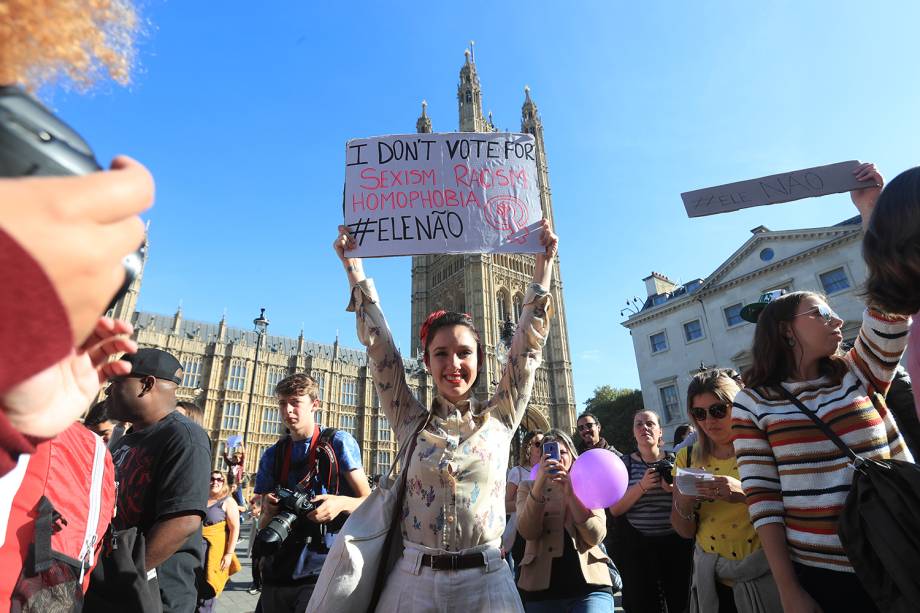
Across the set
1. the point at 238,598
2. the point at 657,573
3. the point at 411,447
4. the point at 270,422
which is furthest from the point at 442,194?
the point at 270,422

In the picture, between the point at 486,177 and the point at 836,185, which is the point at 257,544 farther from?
the point at 836,185

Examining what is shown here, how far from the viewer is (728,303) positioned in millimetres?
22031

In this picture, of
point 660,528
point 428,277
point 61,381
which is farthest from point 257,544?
point 428,277

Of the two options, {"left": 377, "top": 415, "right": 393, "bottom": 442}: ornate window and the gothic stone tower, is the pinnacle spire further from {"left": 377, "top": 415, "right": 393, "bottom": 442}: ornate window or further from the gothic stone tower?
{"left": 377, "top": 415, "right": 393, "bottom": 442}: ornate window

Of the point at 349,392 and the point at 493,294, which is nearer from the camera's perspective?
the point at 349,392

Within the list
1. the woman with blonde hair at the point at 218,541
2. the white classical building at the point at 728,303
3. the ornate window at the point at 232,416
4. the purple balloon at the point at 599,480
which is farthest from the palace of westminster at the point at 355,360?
the purple balloon at the point at 599,480

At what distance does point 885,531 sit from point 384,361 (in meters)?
1.81

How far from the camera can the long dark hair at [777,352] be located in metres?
2.05

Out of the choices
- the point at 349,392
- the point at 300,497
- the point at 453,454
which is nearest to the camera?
the point at 453,454

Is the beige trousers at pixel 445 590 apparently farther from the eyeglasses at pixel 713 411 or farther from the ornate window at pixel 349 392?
the ornate window at pixel 349 392

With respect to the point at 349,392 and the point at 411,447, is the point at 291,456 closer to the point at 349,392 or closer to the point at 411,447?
the point at 411,447

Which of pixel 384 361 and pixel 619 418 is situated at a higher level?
pixel 619 418

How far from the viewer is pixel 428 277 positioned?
53000 mm

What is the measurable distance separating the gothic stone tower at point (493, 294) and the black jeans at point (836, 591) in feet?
128
